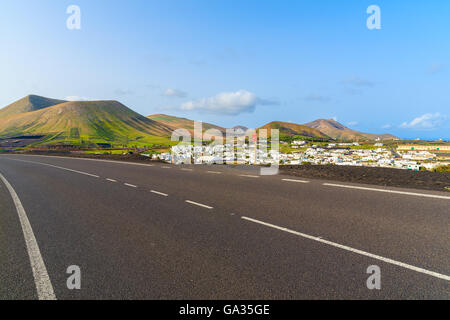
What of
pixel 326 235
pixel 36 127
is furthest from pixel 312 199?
pixel 36 127

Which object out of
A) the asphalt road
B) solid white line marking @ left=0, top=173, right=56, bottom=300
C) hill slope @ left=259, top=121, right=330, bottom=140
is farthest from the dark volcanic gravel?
hill slope @ left=259, top=121, right=330, bottom=140

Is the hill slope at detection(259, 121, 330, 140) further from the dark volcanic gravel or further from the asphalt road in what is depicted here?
the asphalt road

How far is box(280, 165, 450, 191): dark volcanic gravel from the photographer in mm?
9484

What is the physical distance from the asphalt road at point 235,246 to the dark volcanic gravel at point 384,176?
5.80 feet

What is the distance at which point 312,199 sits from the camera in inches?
303

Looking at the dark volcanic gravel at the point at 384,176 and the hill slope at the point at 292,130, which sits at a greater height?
the hill slope at the point at 292,130

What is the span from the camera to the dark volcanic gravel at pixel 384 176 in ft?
31.1

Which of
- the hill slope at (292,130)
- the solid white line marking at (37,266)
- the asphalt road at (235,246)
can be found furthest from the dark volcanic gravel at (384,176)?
the hill slope at (292,130)

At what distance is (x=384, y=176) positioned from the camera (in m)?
11.3

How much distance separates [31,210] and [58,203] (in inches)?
32.4

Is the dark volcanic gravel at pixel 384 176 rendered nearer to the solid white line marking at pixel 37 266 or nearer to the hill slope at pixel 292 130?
the solid white line marking at pixel 37 266

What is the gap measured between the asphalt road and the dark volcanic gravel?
177 centimetres

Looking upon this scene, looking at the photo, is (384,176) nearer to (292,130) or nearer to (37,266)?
(37,266)
